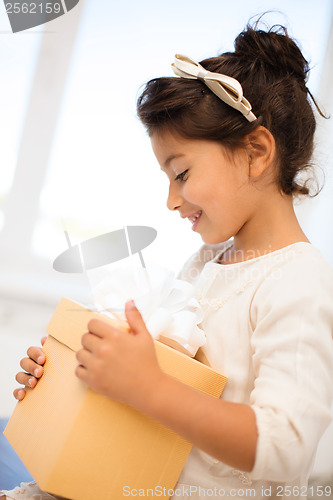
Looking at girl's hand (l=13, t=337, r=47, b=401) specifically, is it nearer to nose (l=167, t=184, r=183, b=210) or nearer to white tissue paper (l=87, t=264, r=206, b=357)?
white tissue paper (l=87, t=264, r=206, b=357)

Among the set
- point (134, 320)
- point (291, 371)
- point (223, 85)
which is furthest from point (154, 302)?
point (223, 85)

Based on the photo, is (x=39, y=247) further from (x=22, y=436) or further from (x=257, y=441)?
(x=257, y=441)

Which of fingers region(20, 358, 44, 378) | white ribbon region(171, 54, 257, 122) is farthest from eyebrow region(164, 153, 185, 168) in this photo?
fingers region(20, 358, 44, 378)

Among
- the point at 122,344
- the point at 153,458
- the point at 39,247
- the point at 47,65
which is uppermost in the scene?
the point at 47,65

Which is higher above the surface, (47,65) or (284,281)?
(47,65)

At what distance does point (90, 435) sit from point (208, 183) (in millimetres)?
362

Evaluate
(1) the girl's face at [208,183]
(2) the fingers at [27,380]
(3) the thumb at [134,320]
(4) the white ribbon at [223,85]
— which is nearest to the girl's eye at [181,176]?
(1) the girl's face at [208,183]

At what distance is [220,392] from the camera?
57 cm

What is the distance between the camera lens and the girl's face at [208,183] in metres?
0.66

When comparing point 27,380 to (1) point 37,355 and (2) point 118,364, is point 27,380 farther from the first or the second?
(2) point 118,364

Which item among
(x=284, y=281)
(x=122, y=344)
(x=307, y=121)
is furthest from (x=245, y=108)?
(x=122, y=344)

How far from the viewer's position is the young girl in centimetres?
49

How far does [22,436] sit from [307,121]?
608 mm

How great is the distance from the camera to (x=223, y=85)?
0.66m
